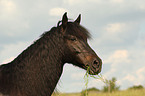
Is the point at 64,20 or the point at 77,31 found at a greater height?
the point at 64,20

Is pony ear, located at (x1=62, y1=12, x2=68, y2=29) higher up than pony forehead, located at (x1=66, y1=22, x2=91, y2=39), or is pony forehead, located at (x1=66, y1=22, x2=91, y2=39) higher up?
pony ear, located at (x1=62, y1=12, x2=68, y2=29)

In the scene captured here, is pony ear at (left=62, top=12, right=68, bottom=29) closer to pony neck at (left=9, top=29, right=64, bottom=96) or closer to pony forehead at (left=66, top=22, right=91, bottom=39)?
pony forehead at (left=66, top=22, right=91, bottom=39)

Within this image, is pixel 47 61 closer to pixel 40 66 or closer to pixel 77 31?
pixel 40 66

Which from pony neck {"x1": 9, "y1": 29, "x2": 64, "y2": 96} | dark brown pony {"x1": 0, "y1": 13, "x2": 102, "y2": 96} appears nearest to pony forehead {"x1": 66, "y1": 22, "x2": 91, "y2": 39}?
dark brown pony {"x1": 0, "y1": 13, "x2": 102, "y2": 96}

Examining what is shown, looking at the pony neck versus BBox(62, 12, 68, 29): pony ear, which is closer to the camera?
the pony neck

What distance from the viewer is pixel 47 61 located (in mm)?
4953

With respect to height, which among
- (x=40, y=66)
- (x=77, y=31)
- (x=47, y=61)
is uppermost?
(x=77, y=31)

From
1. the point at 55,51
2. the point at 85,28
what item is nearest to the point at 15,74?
the point at 55,51

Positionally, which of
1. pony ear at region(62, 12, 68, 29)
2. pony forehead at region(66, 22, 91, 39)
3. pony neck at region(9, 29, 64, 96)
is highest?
pony ear at region(62, 12, 68, 29)

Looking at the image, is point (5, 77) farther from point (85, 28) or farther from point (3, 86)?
point (85, 28)

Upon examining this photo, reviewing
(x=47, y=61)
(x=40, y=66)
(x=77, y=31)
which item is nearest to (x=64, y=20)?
(x=77, y=31)

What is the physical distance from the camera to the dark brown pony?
4.81 metres

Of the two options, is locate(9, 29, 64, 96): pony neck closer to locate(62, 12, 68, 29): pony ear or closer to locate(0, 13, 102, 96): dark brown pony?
locate(0, 13, 102, 96): dark brown pony

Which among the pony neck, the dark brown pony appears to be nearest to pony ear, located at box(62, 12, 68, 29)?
the dark brown pony
